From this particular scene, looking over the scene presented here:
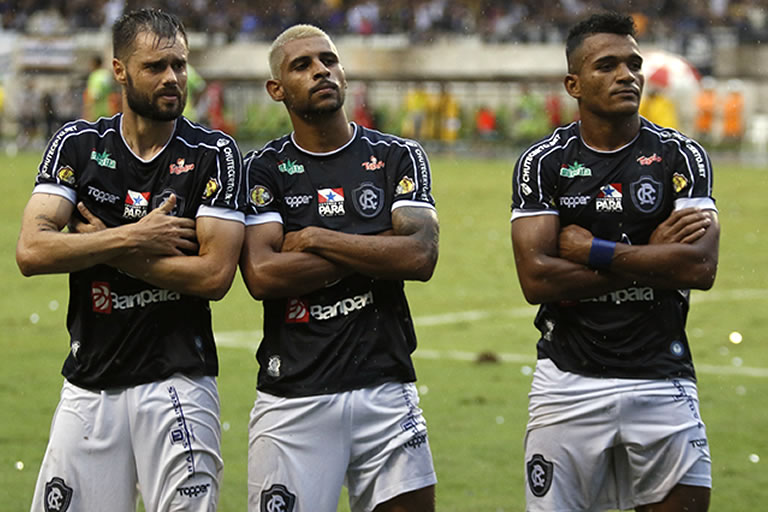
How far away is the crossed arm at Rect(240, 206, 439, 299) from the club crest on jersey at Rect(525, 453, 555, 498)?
2.93 feet

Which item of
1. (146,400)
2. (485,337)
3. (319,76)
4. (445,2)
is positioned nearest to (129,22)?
(319,76)

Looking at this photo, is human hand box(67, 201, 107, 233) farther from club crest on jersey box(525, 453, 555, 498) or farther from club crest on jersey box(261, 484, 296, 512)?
club crest on jersey box(525, 453, 555, 498)

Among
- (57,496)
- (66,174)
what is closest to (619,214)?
(66,174)

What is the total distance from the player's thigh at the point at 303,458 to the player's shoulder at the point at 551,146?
52.2 inches

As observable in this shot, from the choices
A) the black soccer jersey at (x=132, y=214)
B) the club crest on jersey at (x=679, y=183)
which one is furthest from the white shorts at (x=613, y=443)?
the black soccer jersey at (x=132, y=214)

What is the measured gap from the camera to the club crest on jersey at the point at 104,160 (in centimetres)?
543

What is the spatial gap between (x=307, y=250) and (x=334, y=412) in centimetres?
66

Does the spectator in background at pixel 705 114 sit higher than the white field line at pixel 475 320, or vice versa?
the spectator in background at pixel 705 114

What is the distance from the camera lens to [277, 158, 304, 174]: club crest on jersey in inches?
222

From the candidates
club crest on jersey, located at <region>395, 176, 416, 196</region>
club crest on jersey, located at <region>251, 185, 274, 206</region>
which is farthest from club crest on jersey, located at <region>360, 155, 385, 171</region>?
club crest on jersey, located at <region>251, 185, 274, 206</region>

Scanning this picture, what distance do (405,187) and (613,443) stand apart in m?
1.36

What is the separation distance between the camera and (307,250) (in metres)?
5.44

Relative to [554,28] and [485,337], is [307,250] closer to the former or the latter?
[485,337]

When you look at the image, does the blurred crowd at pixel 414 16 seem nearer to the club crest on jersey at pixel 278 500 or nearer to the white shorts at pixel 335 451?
the white shorts at pixel 335 451
